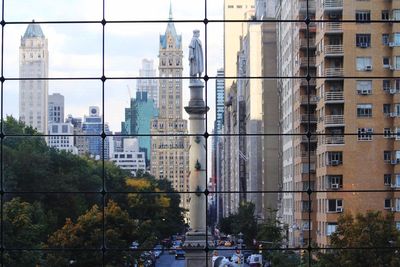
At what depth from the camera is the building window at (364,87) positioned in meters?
15.7

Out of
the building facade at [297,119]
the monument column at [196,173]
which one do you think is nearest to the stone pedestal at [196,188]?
the monument column at [196,173]

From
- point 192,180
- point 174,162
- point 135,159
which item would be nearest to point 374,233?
point 192,180

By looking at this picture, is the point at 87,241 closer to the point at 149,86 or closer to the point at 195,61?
the point at 195,61

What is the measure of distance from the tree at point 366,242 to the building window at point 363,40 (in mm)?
4140

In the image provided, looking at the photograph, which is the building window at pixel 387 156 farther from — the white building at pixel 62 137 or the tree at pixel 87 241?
the white building at pixel 62 137

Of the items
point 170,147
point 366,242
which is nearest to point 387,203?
point 366,242

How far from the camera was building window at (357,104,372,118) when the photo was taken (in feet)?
51.5

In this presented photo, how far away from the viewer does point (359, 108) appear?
1580 cm

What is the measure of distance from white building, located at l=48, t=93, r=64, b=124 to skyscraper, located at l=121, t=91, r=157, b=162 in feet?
7.38

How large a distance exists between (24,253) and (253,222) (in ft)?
41.8

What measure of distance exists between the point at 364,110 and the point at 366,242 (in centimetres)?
445

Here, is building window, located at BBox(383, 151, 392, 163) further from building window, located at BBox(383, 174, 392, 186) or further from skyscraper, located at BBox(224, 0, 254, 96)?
skyscraper, located at BBox(224, 0, 254, 96)

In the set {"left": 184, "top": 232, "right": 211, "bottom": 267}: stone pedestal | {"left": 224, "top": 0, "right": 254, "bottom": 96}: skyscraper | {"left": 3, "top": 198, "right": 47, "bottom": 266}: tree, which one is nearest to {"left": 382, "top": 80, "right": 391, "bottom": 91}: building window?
{"left": 184, "top": 232, "right": 211, "bottom": 267}: stone pedestal

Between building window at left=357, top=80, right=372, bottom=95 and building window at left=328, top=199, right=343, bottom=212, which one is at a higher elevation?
building window at left=357, top=80, right=372, bottom=95
